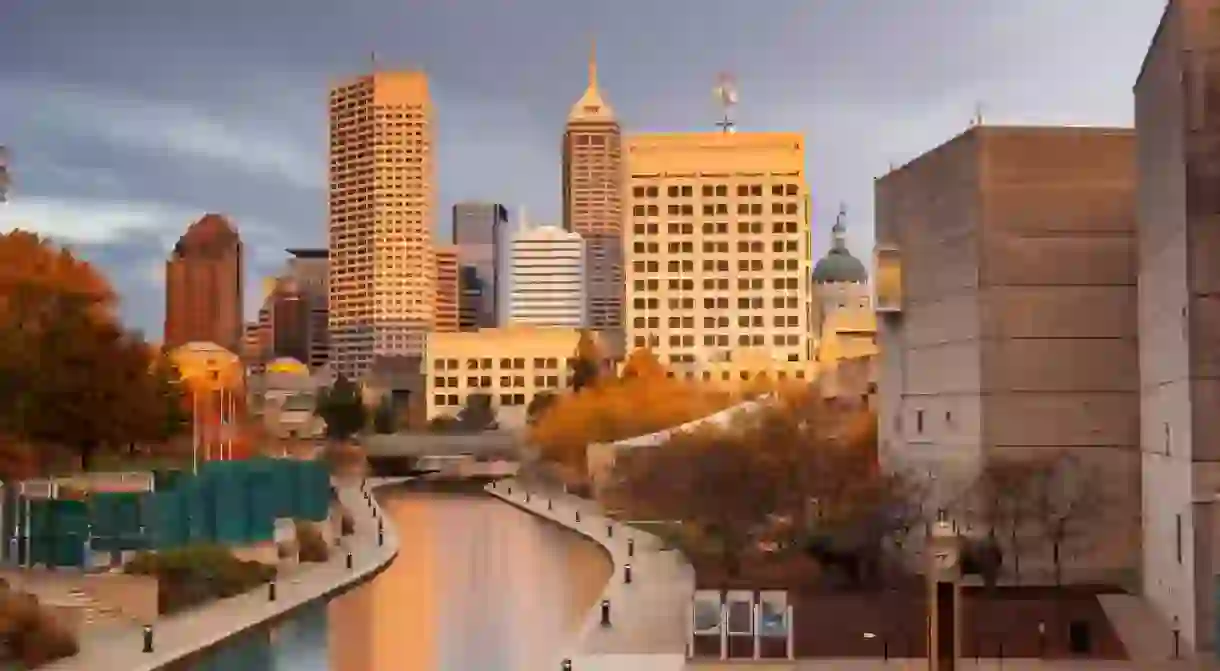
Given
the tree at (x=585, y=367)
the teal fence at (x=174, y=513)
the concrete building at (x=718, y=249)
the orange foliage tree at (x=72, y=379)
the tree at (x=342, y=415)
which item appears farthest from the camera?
the concrete building at (x=718, y=249)

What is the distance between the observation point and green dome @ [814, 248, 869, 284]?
171 metres

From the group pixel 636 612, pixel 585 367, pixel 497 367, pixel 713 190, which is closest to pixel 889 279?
pixel 636 612

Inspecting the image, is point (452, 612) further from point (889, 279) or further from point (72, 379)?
point (72, 379)

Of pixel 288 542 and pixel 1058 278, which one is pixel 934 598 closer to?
pixel 1058 278

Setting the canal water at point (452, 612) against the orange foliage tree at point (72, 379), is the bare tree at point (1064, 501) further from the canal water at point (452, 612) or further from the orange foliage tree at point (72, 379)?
the orange foliage tree at point (72, 379)

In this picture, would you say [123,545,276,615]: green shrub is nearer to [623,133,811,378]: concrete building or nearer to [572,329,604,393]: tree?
[572,329,604,393]: tree

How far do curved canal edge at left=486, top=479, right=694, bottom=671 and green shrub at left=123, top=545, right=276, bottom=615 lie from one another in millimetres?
8058

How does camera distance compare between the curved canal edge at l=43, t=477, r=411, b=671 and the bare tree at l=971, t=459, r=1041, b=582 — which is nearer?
the curved canal edge at l=43, t=477, r=411, b=671

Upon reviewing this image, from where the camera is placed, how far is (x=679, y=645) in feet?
98.7

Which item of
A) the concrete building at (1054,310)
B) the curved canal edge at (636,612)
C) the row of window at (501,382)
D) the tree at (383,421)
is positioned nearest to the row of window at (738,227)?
the row of window at (501,382)

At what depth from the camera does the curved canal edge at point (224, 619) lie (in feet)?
92.7

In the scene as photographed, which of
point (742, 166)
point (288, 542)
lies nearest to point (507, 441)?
point (742, 166)

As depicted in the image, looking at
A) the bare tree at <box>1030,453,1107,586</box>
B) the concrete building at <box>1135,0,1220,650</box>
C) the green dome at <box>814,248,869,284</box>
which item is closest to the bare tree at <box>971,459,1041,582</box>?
the bare tree at <box>1030,453,1107,586</box>

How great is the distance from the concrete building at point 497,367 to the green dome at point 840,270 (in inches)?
994
